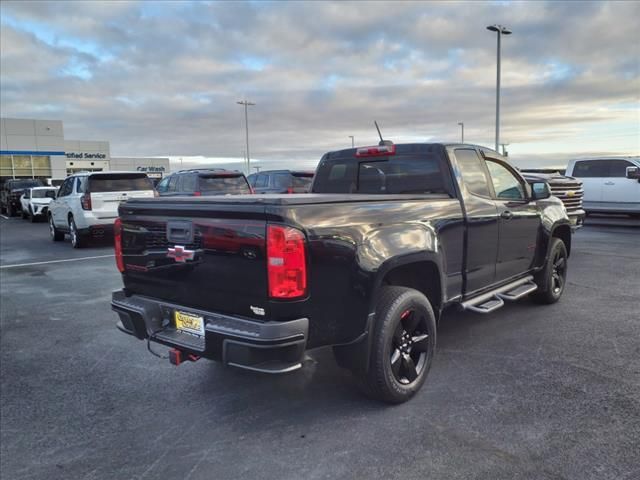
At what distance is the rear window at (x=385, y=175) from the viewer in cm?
448

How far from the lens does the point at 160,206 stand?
142 inches

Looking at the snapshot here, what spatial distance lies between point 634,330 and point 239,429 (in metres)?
4.20

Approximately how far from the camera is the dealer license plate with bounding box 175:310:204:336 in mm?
3303

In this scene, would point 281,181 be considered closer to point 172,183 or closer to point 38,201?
point 172,183

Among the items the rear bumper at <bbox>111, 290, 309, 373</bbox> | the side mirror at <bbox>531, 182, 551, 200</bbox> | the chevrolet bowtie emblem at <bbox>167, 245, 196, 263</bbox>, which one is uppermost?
the side mirror at <bbox>531, 182, 551, 200</bbox>

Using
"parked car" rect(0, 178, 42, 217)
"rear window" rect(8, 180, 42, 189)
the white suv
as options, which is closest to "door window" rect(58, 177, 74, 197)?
the white suv

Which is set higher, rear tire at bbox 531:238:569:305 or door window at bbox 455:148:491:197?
door window at bbox 455:148:491:197

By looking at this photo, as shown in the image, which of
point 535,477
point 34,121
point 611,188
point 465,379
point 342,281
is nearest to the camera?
point 535,477

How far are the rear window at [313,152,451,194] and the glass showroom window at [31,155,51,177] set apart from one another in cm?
4945

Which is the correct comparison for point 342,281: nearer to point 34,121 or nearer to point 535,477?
point 535,477

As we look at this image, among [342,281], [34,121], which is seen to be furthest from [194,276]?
[34,121]

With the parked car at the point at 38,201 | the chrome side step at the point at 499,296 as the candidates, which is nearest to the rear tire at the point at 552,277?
the chrome side step at the point at 499,296

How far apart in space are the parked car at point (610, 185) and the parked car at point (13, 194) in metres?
24.6

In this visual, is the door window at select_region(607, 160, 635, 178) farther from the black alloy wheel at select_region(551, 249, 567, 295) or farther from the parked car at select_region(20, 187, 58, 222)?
the parked car at select_region(20, 187, 58, 222)
